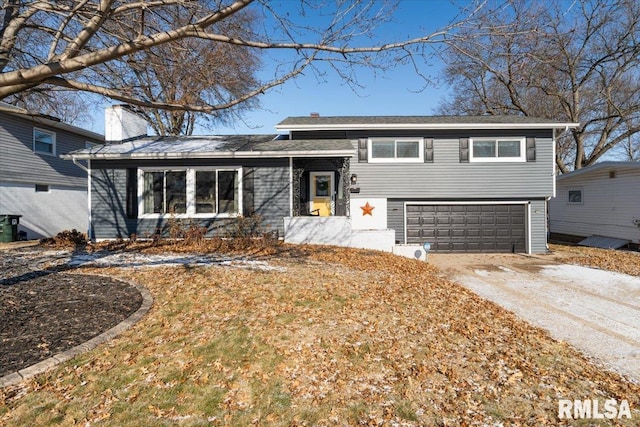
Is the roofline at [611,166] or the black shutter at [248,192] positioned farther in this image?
the roofline at [611,166]

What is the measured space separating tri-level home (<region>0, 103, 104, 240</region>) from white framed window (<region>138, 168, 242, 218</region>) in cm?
488

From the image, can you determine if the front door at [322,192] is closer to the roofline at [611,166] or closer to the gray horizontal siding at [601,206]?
the roofline at [611,166]

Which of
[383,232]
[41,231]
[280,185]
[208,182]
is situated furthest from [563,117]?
[41,231]

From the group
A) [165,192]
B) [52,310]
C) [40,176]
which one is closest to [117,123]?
[165,192]

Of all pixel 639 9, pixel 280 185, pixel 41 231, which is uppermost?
pixel 639 9

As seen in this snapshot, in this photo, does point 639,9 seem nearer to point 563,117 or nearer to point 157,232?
point 563,117

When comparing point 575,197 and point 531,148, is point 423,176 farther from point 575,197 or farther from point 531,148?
point 575,197

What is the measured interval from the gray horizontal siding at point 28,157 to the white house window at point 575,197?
2490cm

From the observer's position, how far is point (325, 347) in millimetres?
3625

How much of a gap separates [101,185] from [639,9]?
2704cm

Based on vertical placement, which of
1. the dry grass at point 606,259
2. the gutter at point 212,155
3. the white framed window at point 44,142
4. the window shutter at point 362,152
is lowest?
the dry grass at point 606,259

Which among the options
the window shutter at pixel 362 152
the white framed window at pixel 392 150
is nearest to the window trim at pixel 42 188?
the window shutter at pixel 362 152

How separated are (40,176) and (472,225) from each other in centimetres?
1803

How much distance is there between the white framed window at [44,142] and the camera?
13727mm
